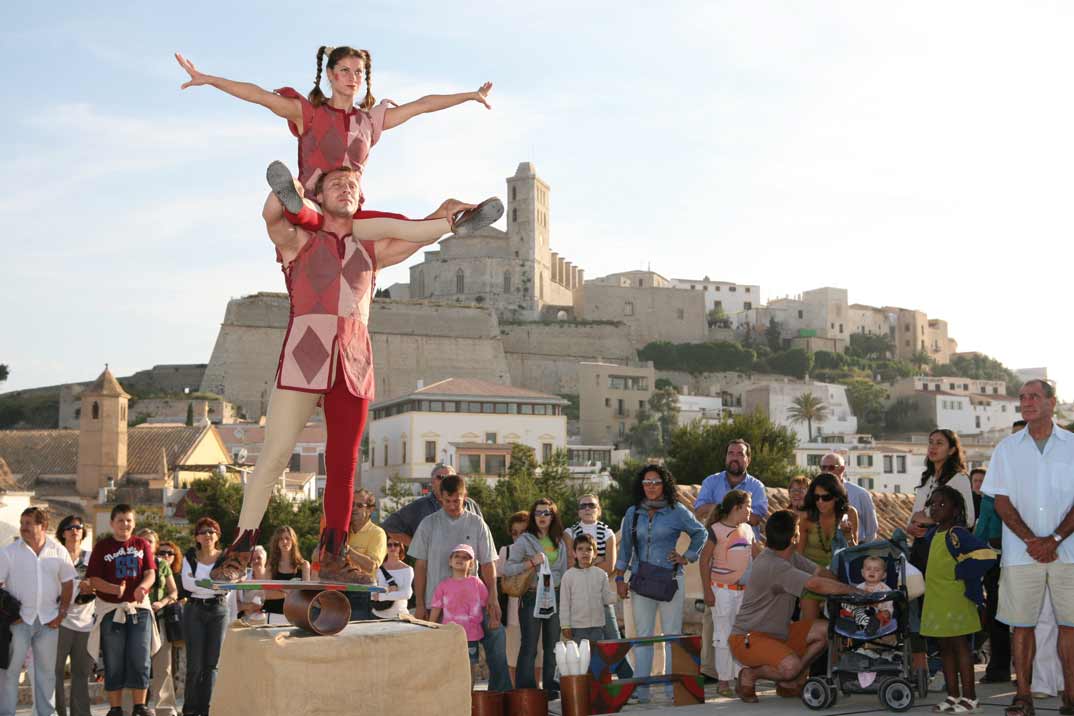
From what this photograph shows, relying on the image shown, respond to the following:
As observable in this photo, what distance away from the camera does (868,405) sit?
299 feet

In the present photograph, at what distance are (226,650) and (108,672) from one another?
10.9ft

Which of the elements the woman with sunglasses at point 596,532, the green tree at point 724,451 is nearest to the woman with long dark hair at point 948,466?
the woman with sunglasses at point 596,532

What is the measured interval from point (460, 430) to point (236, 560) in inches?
2113

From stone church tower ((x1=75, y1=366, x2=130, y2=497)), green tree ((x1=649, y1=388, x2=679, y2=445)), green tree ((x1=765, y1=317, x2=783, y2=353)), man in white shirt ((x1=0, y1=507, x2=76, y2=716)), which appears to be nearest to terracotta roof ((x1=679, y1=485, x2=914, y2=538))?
man in white shirt ((x1=0, y1=507, x2=76, y2=716))

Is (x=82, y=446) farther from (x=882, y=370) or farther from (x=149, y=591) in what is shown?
(x=882, y=370)

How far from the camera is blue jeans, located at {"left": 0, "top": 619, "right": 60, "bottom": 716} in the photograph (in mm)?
7738

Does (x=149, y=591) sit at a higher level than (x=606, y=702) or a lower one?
higher

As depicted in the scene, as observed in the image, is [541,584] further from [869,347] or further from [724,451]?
[869,347]

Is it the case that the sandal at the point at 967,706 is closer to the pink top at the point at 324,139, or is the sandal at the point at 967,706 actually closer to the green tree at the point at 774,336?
the pink top at the point at 324,139

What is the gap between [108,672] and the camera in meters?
7.81

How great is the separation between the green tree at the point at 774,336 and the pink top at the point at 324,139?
102 meters

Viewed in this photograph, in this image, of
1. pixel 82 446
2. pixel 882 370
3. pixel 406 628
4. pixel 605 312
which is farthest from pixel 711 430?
pixel 882 370

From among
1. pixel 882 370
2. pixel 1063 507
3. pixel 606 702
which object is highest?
pixel 882 370

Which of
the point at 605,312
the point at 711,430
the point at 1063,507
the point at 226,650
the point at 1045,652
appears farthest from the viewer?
the point at 605,312
